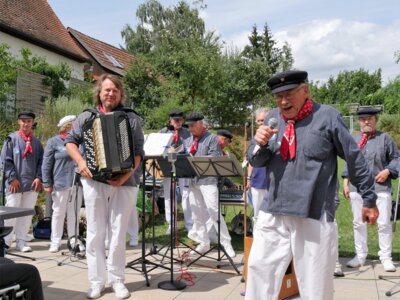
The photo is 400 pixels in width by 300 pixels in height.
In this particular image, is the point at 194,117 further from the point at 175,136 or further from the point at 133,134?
the point at 133,134

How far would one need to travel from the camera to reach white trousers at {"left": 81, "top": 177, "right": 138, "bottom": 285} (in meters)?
4.74

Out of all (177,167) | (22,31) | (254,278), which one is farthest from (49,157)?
(22,31)

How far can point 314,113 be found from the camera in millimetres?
3359

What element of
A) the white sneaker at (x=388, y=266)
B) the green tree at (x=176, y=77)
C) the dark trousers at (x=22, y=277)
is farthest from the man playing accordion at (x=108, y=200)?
the green tree at (x=176, y=77)

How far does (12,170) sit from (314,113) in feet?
17.2

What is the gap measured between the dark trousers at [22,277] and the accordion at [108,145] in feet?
5.11

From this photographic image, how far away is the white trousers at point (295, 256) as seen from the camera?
3229 mm

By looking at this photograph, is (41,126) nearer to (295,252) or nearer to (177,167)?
(177,167)

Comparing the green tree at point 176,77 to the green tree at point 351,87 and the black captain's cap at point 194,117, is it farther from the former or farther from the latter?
the green tree at point 351,87

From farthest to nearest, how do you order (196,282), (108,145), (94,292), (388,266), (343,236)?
(343,236) → (388,266) → (196,282) → (94,292) → (108,145)

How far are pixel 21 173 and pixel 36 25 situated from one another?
18.4m

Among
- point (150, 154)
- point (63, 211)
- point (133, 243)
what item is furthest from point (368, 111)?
point (63, 211)

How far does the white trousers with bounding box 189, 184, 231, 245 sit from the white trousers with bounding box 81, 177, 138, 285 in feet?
6.50

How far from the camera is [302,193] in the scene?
10.7 feet
